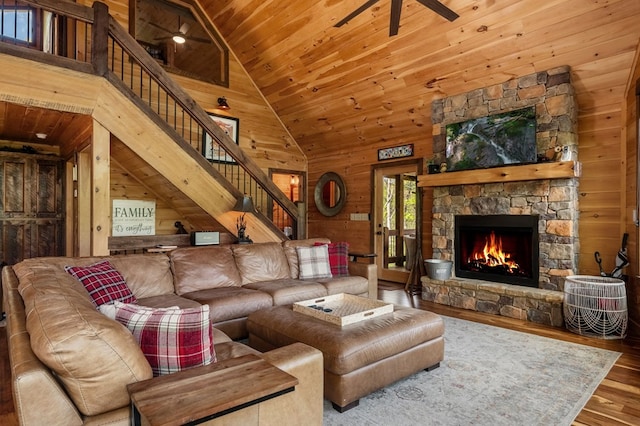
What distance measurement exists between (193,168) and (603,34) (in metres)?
4.46

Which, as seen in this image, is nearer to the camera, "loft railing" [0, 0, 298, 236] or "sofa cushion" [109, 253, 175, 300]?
"sofa cushion" [109, 253, 175, 300]

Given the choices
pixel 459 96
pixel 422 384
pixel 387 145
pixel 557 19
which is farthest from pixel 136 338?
pixel 387 145

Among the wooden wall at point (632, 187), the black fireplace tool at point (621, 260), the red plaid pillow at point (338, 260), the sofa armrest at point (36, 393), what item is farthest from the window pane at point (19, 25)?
the black fireplace tool at point (621, 260)

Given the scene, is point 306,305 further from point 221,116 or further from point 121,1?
point 121,1

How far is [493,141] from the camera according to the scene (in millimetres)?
4629

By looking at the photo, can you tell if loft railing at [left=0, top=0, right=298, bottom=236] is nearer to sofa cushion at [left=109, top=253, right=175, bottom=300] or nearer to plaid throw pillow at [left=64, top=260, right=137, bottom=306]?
sofa cushion at [left=109, top=253, right=175, bottom=300]

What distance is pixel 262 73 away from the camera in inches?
262

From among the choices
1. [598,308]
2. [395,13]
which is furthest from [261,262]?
[598,308]

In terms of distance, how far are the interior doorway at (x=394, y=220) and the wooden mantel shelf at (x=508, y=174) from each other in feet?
3.71

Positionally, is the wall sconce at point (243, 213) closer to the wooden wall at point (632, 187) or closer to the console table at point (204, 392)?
the console table at point (204, 392)


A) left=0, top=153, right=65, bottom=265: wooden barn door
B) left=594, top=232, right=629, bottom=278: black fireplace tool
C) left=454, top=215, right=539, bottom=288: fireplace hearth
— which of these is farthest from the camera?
left=0, top=153, right=65, bottom=265: wooden barn door

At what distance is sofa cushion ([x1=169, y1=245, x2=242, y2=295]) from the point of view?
3.54 m

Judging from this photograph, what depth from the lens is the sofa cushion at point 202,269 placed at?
11.6 feet

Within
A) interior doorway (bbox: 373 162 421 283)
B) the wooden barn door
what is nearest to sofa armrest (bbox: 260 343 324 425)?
interior doorway (bbox: 373 162 421 283)
